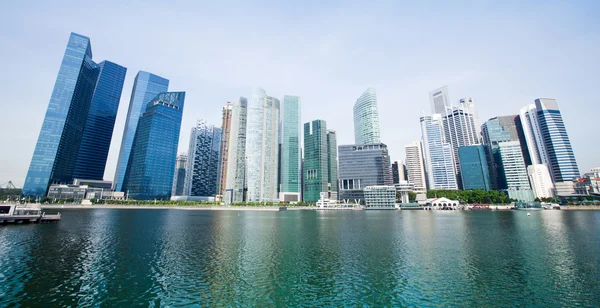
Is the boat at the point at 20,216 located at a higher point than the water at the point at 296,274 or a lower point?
higher

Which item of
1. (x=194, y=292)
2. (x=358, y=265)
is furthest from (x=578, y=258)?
(x=194, y=292)

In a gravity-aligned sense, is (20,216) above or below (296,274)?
above

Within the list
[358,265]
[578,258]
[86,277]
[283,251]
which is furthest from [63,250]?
[578,258]

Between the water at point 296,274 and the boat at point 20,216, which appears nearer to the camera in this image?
the water at point 296,274

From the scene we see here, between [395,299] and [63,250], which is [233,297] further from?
[63,250]

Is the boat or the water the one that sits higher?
the boat

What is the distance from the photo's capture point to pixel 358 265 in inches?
1447

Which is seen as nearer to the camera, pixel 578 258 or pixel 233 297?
pixel 233 297

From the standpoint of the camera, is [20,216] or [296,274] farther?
[20,216]

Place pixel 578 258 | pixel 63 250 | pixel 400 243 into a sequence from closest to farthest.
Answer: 1. pixel 578 258
2. pixel 63 250
3. pixel 400 243

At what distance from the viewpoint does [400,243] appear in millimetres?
54750

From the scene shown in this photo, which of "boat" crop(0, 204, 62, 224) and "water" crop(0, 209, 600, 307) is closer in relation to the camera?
"water" crop(0, 209, 600, 307)

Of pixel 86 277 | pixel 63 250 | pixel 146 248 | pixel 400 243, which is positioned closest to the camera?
pixel 86 277

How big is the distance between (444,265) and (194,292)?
33849mm
